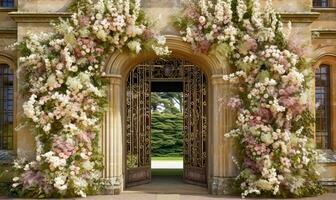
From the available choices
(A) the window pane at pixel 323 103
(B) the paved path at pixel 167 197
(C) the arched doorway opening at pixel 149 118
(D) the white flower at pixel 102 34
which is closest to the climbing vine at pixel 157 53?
(D) the white flower at pixel 102 34

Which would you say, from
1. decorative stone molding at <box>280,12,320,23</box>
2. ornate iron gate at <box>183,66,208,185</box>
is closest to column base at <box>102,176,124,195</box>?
ornate iron gate at <box>183,66,208,185</box>

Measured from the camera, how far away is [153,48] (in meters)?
11.8

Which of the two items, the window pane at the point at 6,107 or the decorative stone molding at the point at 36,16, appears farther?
the window pane at the point at 6,107

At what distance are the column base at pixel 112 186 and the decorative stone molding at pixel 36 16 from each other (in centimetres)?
420

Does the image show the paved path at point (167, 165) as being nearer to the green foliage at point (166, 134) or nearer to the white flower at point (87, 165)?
the green foliage at point (166, 134)

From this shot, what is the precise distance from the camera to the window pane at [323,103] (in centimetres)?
1425

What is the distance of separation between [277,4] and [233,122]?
3.17 metres

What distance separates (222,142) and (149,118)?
10.7ft

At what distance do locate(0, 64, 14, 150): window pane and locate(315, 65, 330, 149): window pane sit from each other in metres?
8.95

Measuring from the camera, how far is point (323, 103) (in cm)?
1427

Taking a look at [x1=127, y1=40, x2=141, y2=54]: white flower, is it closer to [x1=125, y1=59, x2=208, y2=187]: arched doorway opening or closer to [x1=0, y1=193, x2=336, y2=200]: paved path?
[x1=125, y1=59, x2=208, y2=187]: arched doorway opening

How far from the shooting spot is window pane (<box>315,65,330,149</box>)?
46.8 ft

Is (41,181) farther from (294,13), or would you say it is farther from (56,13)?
(294,13)

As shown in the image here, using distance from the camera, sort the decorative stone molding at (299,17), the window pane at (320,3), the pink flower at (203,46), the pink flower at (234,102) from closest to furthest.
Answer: the pink flower at (234,102) < the pink flower at (203,46) < the decorative stone molding at (299,17) < the window pane at (320,3)
